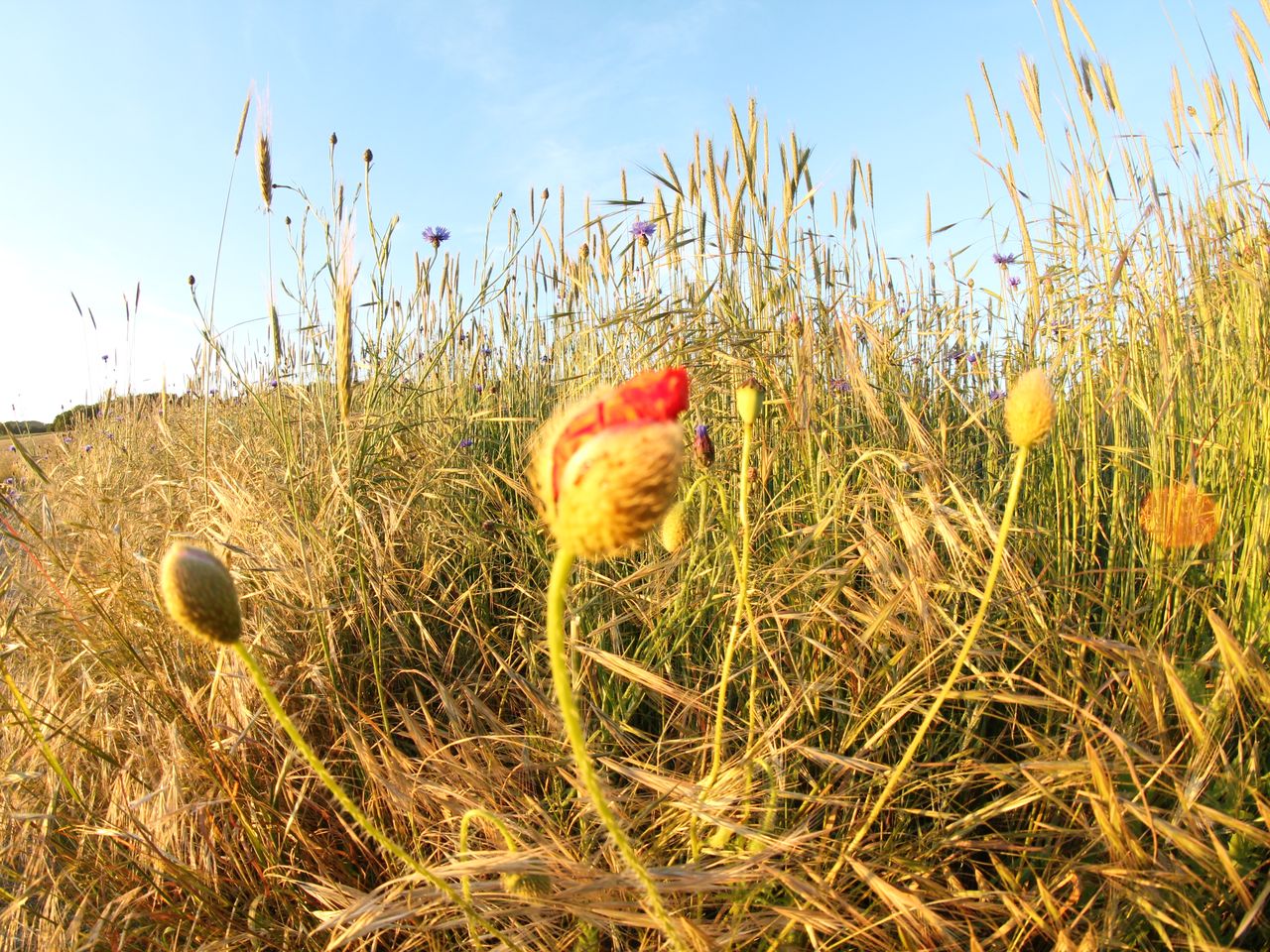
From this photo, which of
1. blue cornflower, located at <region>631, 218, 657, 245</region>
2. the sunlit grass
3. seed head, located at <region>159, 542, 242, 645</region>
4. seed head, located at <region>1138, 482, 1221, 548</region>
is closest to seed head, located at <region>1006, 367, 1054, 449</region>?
the sunlit grass

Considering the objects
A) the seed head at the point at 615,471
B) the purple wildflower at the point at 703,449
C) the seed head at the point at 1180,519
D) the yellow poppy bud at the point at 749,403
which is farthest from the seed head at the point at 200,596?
the seed head at the point at 1180,519

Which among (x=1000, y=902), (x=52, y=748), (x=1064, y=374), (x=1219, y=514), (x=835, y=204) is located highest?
(x=835, y=204)

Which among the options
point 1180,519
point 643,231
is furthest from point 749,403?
point 643,231

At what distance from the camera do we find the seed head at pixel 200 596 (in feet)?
2.28

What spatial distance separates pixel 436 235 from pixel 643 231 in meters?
1.22

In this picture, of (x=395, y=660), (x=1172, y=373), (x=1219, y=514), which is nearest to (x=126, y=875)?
(x=395, y=660)

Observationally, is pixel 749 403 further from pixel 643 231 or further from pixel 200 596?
pixel 643 231

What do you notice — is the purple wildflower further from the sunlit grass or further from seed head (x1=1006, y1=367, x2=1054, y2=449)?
seed head (x1=1006, y1=367, x2=1054, y2=449)

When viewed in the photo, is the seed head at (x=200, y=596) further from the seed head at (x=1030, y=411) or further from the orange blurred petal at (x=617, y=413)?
the seed head at (x=1030, y=411)

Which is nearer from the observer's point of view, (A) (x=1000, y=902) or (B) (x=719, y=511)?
(A) (x=1000, y=902)

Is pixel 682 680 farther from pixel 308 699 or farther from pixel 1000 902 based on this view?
pixel 308 699

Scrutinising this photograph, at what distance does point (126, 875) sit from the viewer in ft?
4.39

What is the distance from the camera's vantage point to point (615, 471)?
20.6 inches

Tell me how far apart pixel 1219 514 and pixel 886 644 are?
2.19 feet
